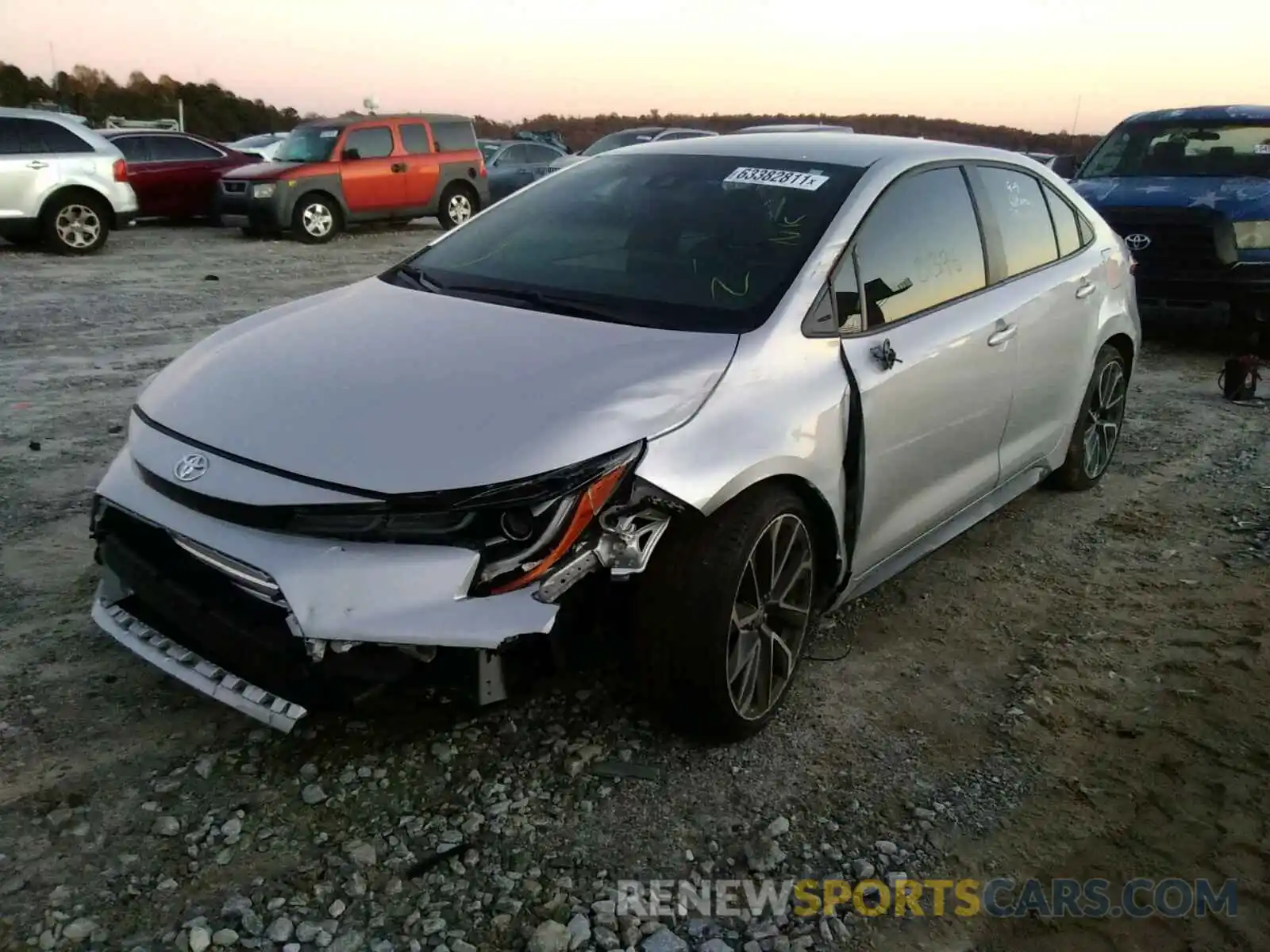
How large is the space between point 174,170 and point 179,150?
312 mm

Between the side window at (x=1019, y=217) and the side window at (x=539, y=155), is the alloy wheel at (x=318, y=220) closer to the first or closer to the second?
the side window at (x=539, y=155)

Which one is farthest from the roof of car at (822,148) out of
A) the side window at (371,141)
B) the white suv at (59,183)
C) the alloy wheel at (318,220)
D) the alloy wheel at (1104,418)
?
the side window at (371,141)

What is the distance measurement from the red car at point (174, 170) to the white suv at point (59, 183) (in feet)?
8.28

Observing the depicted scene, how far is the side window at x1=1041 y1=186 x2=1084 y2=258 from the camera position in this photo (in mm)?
4746

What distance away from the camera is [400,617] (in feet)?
8.30

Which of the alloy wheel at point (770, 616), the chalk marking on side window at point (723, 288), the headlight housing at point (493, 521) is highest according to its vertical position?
the chalk marking on side window at point (723, 288)

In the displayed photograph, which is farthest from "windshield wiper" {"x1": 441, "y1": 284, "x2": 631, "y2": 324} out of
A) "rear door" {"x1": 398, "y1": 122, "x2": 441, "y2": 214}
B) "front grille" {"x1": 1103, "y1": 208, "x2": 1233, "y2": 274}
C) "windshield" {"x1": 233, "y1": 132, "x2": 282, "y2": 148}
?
"windshield" {"x1": 233, "y1": 132, "x2": 282, "y2": 148}

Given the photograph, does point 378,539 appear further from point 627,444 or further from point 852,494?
point 852,494

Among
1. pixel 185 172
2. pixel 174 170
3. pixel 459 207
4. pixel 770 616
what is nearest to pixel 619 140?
pixel 459 207

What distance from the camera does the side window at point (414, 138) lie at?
16.1 meters

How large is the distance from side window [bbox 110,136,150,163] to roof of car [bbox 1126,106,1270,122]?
1281 centimetres

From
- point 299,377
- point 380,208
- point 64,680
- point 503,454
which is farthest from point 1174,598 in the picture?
point 380,208

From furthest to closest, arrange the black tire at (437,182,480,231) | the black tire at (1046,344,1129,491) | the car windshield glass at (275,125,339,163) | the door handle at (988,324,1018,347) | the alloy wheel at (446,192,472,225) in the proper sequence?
1. the alloy wheel at (446,192,472,225)
2. the black tire at (437,182,480,231)
3. the car windshield glass at (275,125,339,163)
4. the black tire at (1046,344,1129,491)
5. the door handle at (988,324,1018,347)

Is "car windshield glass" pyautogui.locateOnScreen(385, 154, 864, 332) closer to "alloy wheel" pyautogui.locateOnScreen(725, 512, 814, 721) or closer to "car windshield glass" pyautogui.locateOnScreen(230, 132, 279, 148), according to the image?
"alloy wheel" pyautogui.locateOnScreen(725, 512, 814, 721)
